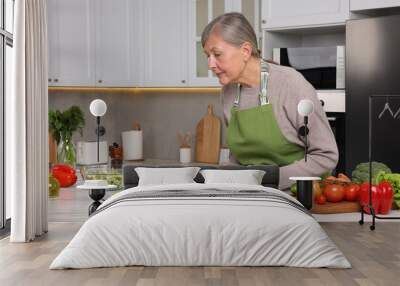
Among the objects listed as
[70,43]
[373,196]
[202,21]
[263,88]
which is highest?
[202,21]

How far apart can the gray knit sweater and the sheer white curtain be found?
225 centimetres

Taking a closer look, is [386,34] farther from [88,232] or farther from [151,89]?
[88,232]

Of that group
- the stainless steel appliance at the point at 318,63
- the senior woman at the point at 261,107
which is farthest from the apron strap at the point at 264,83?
the stainless steel appliance at the point at 318,63

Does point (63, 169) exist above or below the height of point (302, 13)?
below

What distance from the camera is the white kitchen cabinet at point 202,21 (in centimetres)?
815

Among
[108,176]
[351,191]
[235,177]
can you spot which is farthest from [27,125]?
[351,191]

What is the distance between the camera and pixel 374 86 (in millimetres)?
7340

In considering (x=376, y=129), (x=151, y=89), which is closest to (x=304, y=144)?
(x=376, y=129)

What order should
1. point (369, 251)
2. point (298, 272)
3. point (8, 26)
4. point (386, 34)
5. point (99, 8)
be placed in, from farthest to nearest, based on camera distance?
point (99, 8)
point (386, 34)
point (8, 26)
point (369, 251)
point (298, 272)

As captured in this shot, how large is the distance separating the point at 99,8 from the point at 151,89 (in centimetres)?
100

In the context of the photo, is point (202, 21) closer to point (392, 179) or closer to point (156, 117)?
point (156, 117)

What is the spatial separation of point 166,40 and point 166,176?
2318 mm

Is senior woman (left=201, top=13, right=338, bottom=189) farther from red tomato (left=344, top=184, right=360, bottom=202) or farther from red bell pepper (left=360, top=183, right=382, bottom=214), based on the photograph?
red bell pepper (left=360, top=183, right=382, bottom=214)

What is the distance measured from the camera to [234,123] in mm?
7676
